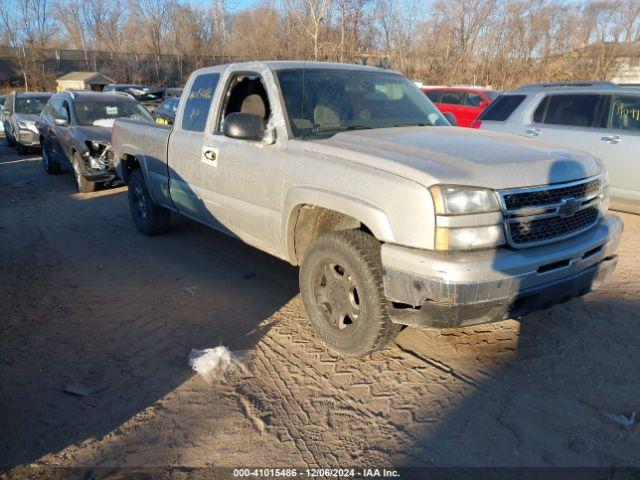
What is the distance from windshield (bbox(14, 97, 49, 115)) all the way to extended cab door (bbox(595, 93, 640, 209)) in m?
14.9

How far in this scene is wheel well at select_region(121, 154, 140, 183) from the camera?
661 cm

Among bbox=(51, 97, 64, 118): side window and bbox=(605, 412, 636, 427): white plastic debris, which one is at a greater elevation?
bbox=(51, 97, 64, 118): side window

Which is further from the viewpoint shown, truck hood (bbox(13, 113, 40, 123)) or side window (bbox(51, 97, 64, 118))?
truck hood (bbox(13, 113, 40, 123))

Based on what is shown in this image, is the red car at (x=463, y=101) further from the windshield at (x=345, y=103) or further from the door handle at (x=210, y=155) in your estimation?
the door handle at (x=210, y=155)

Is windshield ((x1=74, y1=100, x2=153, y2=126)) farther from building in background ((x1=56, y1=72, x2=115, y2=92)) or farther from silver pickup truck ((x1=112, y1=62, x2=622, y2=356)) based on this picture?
building in background ((x1=56, y1=72, x2=115, y2=92))

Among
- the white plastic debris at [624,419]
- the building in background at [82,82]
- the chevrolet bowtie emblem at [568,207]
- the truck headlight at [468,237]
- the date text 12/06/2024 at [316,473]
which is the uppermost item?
the building in background at [82,82]

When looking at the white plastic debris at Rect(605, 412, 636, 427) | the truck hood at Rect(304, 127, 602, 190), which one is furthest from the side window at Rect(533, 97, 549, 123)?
the white plastic debris at Rect(605, 412, 636, 427)

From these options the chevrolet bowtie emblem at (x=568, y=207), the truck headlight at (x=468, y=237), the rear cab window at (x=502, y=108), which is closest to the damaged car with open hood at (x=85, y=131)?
the rear cab window at (x=502, y=108)

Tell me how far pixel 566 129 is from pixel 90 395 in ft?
22.0

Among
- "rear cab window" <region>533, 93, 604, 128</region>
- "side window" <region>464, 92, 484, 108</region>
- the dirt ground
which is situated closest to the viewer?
the dirt ground

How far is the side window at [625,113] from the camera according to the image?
21.5 ft

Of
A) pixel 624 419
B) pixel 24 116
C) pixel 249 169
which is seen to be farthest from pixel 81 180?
pixel 624 419

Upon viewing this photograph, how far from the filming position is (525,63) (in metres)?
28.1

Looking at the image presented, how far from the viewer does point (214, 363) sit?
3.43 metres
